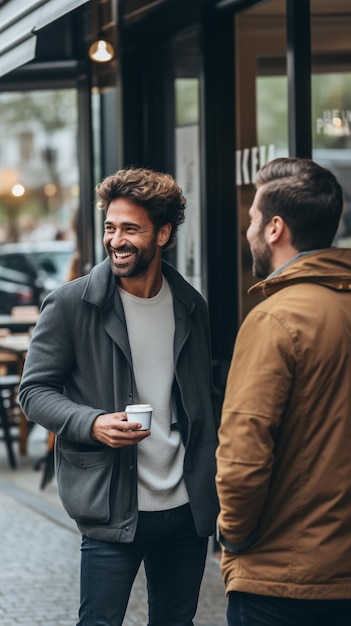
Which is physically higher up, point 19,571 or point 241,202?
point 241,202

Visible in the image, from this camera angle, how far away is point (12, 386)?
1019 centimetres

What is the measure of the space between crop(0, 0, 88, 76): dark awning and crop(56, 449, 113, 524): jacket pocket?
6.86 feet

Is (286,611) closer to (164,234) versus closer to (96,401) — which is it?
(96,401)

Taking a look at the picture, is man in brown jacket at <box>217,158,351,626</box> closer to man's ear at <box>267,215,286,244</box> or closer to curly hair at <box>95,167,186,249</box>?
man's ear at <box>267,215,286,244</box>

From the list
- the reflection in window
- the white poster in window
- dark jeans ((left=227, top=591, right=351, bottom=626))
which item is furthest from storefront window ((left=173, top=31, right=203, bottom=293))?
dark jeans ((left=227, top=591, right=351, bottom=626))

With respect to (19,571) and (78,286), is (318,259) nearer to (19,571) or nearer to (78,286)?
(78,286)

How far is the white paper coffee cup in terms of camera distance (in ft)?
11.0

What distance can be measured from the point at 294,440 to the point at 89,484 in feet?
3.04

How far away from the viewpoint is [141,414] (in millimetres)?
3350

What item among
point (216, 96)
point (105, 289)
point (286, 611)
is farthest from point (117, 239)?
point (216, 96)

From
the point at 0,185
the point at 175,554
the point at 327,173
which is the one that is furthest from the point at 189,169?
the point at 0,185

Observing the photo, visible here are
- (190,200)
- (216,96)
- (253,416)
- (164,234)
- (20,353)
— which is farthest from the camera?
(20,353)

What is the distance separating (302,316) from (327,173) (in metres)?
0.37

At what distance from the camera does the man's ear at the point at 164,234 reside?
371cm
